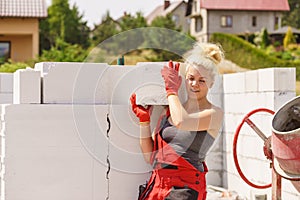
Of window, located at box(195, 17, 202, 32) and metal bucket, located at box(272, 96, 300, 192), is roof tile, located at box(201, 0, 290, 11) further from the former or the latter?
metal bucket, located at box(272, 96, 300, 192)

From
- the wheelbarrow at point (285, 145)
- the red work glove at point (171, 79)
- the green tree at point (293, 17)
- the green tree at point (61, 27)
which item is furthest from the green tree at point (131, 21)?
the red work glove at point (171, 79)

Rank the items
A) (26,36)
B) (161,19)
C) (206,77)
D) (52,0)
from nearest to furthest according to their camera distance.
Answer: (206,77)
(26,36)
(52,0)
(161,19)

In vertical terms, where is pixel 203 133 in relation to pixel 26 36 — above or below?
below

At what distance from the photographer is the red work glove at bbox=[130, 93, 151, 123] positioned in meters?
3.52

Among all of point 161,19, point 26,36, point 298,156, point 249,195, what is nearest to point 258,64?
point 26,36

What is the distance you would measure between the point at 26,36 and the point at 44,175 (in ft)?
67.7

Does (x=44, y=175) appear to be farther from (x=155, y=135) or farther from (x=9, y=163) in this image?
(x=155, y=135)

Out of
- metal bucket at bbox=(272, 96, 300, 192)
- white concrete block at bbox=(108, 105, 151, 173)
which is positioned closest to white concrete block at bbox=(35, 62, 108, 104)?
white concrete block at bbox=(108, 105, 151, 173)

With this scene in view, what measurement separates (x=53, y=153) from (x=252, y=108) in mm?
2658

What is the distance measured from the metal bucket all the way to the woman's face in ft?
1.86

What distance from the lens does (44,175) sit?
353 cm

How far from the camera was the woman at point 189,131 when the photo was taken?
3316 mm

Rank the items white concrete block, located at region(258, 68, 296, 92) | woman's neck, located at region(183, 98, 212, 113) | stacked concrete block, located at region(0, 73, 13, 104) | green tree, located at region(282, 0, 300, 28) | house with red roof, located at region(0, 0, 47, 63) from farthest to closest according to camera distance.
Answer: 1. green tree, located at region(282, 0, 300, 28)
2. house with red roof, located at region(0, 0, 47, 63)
3. stacked concrete block, located at region(0, 73, 13, 104)
4. white concrete block, located at region(258, 68, 296, 92)
5. woman's neck, located at region(183, 98, 212, 113)

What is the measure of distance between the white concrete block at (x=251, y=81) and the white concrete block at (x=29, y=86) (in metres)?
2.57
